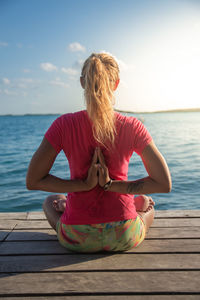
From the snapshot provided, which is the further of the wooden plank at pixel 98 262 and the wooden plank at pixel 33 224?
the wooden plank at pixel 33 224

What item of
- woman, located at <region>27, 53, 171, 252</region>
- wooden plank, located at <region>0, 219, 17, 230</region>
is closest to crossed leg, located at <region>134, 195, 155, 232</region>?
woman, located at <region>27, 53, 171, 252</region>

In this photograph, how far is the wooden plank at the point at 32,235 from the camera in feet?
8.37

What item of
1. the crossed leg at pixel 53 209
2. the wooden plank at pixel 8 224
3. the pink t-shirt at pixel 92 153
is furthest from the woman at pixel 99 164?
the wooden plank at pixel 8 224

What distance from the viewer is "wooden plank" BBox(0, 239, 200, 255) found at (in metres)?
2.24

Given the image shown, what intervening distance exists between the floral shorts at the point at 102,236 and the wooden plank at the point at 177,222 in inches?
26.2

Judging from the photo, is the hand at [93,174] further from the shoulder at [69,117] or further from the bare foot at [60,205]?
the bare foot at [60,205]

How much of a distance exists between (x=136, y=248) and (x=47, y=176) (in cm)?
87

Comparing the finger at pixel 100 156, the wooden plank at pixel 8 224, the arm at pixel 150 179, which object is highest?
the finger at pixel 100 156

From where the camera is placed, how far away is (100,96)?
189 cm

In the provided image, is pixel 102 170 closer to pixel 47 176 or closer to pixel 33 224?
pixel 47 176

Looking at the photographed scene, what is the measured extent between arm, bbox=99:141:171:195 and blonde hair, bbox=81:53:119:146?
0.19 meters

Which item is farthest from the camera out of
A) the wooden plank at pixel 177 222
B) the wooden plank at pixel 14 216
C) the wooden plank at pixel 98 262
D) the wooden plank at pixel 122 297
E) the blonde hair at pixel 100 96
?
the wooden plank at pixel 14 216

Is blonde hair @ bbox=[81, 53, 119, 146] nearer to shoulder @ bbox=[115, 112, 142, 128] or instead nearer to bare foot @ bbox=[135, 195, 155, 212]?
shoulder @ bbox=[115, 112, 142, 128]

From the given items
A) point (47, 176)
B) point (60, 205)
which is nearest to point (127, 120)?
point (47, 176)
